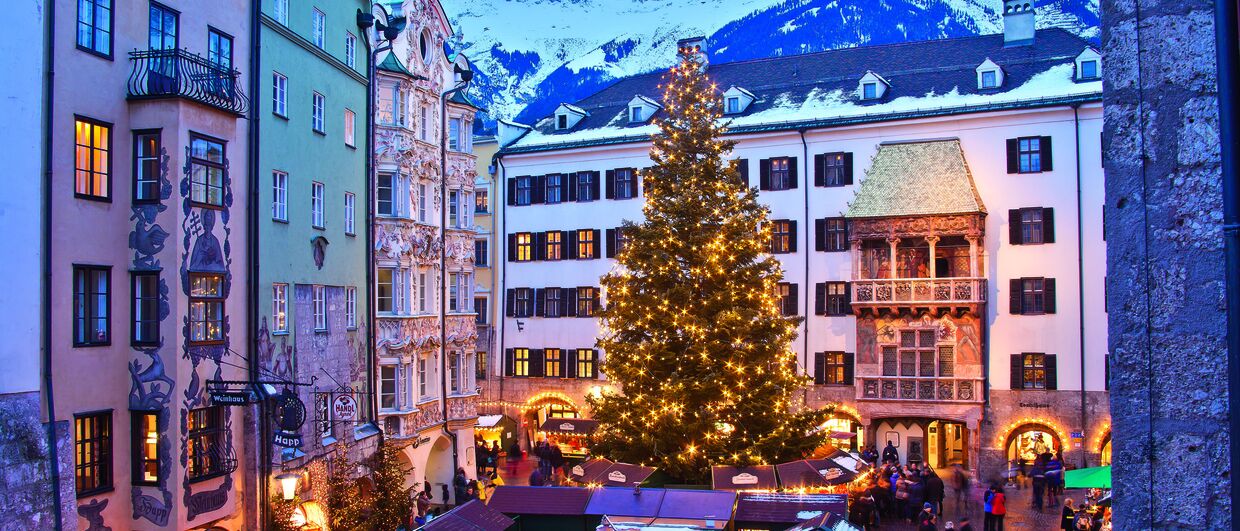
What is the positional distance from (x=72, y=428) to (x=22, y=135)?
5.10 metres

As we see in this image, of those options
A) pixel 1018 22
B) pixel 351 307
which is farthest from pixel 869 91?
pixel 351 307

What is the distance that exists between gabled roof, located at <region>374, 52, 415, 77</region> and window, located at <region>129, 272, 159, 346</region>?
14675 mm

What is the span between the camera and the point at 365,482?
103 feet

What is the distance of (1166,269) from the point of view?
18.6ft

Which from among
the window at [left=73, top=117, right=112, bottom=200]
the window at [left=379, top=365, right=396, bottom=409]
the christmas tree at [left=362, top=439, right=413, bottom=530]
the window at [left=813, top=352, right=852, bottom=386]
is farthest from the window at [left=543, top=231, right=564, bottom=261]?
the window at [left=73, top=117, right=112, bottom=200]

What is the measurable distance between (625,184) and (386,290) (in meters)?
18.4

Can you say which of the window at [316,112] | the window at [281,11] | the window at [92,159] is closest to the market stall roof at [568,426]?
the window at [316,112]

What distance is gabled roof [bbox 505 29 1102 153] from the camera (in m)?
45.6

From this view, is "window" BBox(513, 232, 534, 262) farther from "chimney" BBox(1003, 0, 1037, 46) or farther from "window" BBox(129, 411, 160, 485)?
"window" BBox(129, 411, 160, 485)

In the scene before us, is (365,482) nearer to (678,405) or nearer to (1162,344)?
(678,405)

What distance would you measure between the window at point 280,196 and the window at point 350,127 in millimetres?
4752

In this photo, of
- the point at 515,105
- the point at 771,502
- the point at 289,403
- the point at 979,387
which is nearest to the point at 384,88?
the point at 289,403

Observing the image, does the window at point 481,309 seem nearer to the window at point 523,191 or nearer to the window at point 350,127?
the window at point 523,191

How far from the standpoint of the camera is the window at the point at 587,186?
51906mm
